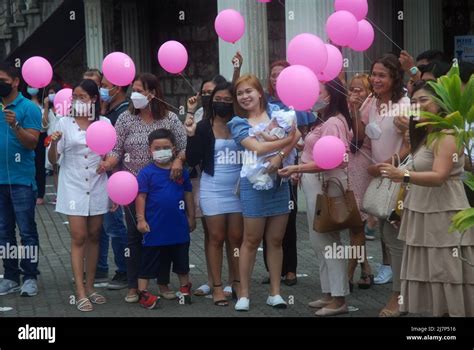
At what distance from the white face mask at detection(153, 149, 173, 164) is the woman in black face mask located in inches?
6.5

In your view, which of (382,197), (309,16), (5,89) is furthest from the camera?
(309,16)

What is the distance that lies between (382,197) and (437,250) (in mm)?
1083

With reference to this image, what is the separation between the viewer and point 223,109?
9.19 meters

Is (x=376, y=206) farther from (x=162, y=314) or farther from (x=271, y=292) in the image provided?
(x=162, y=314)

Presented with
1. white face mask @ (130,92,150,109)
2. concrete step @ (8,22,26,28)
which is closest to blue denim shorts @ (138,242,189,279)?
white face mask @ (130,92,150,109)

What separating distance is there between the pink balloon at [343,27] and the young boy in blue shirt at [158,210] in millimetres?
1594

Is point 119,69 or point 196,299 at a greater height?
point 119,69

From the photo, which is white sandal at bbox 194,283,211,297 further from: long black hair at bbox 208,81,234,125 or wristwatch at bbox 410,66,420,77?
wristwatch at bbox 410,66,420,77

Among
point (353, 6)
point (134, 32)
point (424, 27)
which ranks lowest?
point (353, 6)

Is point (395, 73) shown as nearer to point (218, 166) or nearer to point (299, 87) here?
point (299, 87)

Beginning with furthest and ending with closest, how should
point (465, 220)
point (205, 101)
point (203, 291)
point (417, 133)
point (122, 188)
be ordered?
point (203, 291) → point (205, 101) → point (122, 188) → point (417, 133) → point (465, 220)

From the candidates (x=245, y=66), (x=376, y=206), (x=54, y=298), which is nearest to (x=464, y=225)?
(x=376, y=206)

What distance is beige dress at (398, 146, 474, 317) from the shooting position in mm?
7449

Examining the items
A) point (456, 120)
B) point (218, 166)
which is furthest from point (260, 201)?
point (456, 120)
